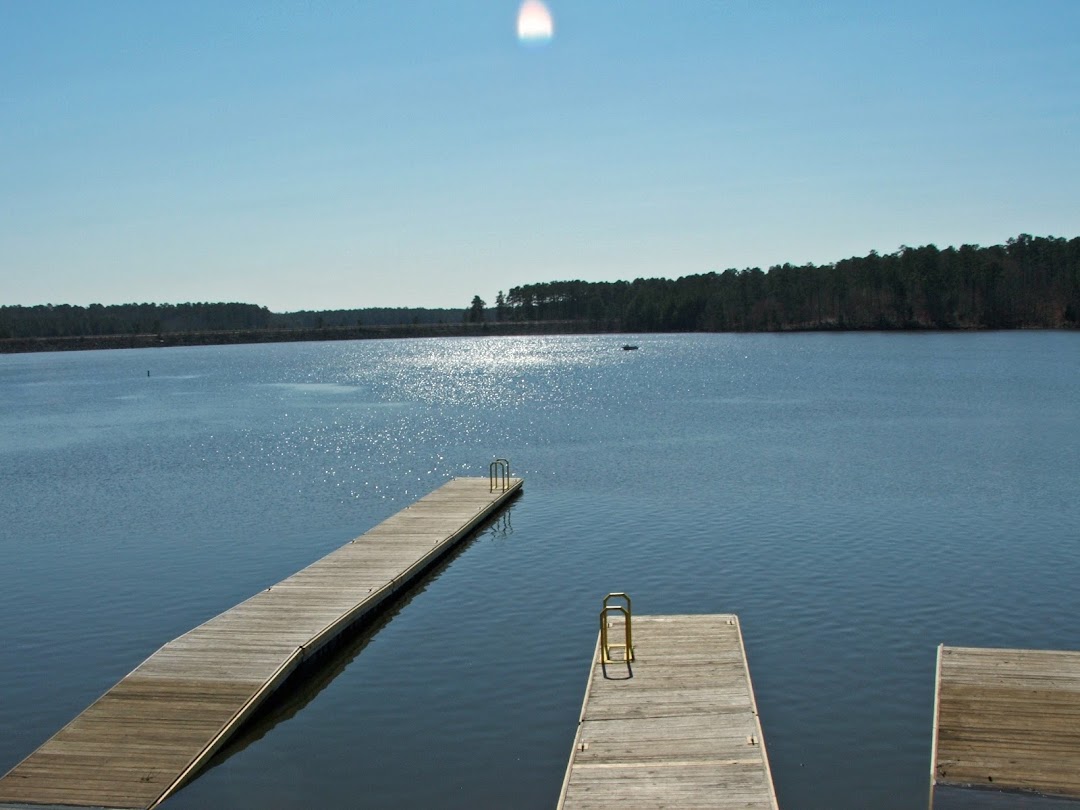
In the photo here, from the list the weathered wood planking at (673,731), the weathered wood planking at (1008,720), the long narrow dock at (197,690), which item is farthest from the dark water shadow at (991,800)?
the long narrow dock at (197,690)

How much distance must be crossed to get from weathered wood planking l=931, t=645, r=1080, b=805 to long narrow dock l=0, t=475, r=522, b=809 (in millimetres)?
11016

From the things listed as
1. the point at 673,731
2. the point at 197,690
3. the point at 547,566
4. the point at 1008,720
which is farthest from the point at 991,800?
the point at 547,566

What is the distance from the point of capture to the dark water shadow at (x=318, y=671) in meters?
16.6

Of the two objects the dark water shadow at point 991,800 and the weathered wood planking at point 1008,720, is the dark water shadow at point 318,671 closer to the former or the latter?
the dark water shadow at point 991,800

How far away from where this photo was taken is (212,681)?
17.2 meters

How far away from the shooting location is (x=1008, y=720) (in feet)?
48.5

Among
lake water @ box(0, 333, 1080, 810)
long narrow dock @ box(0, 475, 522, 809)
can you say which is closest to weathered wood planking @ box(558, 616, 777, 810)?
lake water @ box(0, 333, 1080, 810)

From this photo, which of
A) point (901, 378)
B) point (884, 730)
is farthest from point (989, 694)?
point (901, 378)

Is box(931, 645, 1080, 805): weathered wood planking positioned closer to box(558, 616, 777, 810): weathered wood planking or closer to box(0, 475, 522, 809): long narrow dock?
box(558, 616, 777, 810): weathered wood planking

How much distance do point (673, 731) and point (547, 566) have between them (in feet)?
40.9

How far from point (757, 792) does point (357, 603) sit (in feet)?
38.6

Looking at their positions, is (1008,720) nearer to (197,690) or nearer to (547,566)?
(197,690)

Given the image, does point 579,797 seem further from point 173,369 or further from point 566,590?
point 173,369

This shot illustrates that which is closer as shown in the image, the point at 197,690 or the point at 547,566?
the point at 197,690
